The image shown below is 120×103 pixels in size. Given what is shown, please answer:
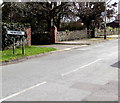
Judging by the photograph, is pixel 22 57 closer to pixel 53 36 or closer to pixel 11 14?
pixel 53 36

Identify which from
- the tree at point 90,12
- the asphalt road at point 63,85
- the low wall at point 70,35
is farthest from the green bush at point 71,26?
the asphalt road at point 63,85

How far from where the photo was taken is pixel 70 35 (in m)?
29.0

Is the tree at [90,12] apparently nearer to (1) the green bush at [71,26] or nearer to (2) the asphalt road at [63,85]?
(1) the green bush at [71,26]

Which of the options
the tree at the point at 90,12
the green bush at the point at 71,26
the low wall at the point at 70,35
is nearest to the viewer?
the low wall at the point at 70,35

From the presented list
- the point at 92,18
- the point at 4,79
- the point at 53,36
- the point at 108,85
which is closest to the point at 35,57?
the point at 4,79

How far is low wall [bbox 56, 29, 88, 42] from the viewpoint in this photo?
26766 millimetres

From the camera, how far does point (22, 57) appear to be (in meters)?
12.4

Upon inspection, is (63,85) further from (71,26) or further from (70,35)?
(71,26)

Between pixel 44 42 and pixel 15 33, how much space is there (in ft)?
40.5

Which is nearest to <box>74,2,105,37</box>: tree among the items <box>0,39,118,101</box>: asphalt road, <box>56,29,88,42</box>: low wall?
<box>56,29,88,42</box>: low wall

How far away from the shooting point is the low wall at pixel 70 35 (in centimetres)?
2677

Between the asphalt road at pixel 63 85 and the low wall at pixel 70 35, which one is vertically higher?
the low wall at pixel 70 35

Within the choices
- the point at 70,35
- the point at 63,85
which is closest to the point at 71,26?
the point at 70,35

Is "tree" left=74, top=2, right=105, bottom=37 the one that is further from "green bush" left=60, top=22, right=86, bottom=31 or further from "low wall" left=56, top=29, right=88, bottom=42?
"low wall" left=56, top=29, right=88, bottom=42
